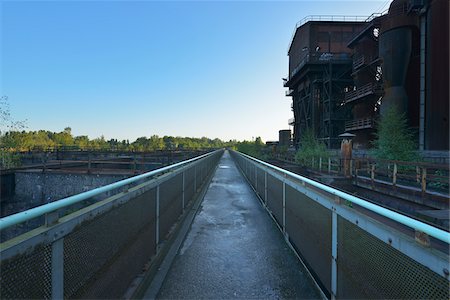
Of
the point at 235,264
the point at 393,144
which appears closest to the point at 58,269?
the point at 235,264

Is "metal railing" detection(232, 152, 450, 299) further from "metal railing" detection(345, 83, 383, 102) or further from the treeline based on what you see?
"metal railing" detection(345, 83, 383, 102)

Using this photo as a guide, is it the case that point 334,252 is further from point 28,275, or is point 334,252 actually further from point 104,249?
point 28,275

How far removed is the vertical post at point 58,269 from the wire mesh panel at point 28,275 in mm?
33

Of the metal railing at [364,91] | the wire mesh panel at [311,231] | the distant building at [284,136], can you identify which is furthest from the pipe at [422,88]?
the distant building at [284,136]

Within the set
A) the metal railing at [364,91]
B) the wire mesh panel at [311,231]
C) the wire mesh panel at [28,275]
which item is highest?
the metal railing at [364,91]

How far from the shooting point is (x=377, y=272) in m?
2.18

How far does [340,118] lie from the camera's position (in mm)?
42875

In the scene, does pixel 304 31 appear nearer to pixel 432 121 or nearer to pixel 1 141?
pixel 432 121

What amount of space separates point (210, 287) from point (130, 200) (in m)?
1.58

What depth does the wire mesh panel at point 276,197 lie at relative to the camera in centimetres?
593

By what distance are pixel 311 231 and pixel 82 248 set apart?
284cm

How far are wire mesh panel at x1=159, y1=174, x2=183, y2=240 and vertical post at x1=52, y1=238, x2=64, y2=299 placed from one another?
8.77ft

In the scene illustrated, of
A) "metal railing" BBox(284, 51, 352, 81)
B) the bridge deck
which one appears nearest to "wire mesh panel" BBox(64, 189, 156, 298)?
the bridge deck

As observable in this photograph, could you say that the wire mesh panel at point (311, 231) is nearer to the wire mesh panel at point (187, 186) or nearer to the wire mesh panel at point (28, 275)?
the wire mesh panel at point (28, 275)
